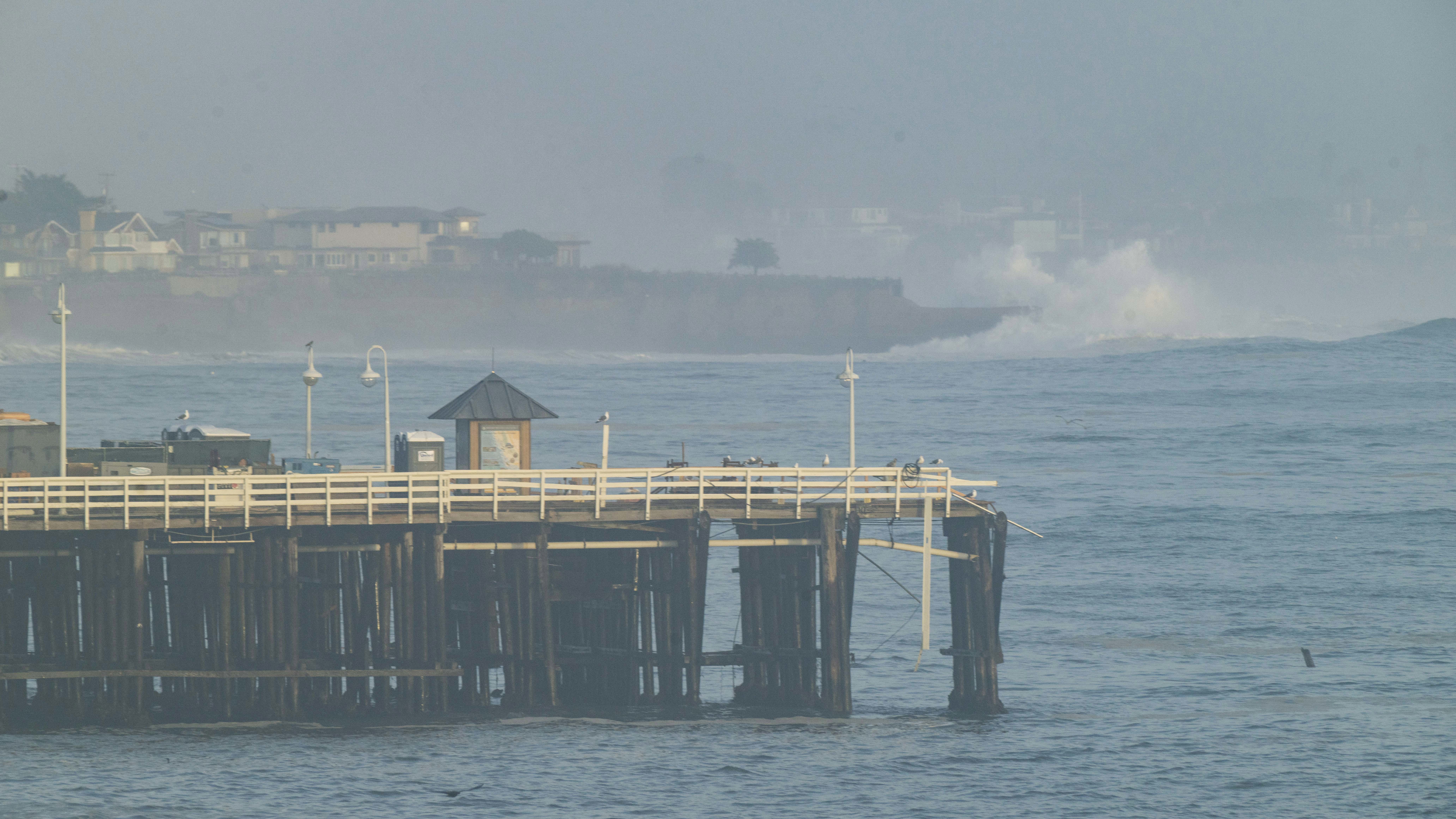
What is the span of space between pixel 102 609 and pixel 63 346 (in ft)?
22.4

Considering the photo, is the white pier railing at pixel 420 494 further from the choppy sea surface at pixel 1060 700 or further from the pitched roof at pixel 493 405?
the choppy sea surface at pixel 1060 700

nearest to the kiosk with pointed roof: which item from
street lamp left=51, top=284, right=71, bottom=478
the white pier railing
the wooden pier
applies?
the wooden pier

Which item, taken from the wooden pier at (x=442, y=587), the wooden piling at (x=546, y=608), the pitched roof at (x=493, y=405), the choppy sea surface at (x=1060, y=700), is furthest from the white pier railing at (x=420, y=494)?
the choppy sea surface at (x=1060, y=700)

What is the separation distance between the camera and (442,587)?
34.7 metres

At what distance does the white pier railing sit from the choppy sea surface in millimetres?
4785

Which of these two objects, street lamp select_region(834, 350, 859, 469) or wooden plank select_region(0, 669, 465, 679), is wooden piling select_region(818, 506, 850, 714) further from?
wooden plank select_region(0, 669, 465, 679)

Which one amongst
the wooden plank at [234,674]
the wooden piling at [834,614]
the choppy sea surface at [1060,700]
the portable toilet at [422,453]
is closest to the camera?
the choppy sea surface at [1060,700]

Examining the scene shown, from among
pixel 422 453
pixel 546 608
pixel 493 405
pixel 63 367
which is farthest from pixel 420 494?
pixel 63 367

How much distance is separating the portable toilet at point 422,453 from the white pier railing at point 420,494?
1.22m

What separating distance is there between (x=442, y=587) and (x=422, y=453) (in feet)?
17.7

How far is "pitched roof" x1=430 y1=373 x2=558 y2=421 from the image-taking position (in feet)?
127

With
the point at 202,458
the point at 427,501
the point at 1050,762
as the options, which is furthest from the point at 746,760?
the point at 202,458

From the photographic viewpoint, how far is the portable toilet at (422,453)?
128ft

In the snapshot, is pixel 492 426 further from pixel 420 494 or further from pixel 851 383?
pixel 851 383
